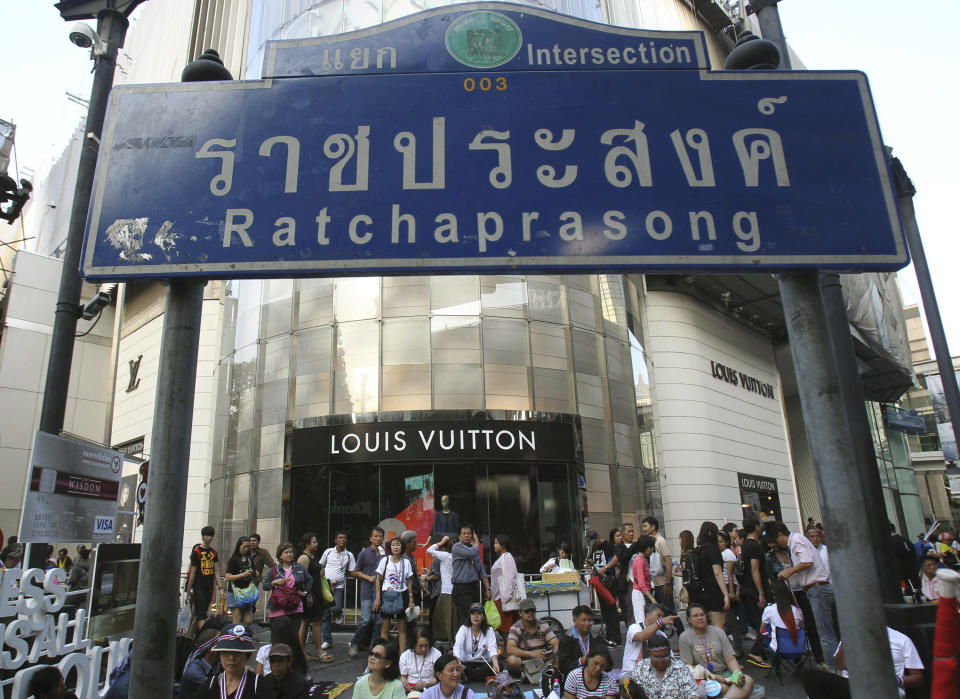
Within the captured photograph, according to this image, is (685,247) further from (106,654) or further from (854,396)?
(106,654)

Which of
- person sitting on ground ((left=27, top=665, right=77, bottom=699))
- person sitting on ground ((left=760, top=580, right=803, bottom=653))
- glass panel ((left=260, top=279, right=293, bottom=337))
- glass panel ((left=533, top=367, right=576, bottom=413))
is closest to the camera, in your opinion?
person sitting on ground ((left=27, top=665, right=77, bottom=699))

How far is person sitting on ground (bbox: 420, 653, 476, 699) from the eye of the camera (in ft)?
19.8

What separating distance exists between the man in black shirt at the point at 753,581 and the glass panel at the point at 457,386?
6.99m

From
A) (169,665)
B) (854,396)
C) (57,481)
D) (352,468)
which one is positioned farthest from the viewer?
(352,468)

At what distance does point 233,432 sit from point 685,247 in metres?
16.1

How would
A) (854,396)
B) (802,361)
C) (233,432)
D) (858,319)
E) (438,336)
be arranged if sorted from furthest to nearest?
(858,319) < (233,432) < (438,336) < (854,396) < (802,361)

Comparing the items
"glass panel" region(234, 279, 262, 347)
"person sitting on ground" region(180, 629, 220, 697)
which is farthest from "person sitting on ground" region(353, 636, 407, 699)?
"glass panel" region(234, 279, 262, 347)

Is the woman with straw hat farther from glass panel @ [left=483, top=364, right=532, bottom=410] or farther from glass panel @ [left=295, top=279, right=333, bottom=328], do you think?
glass panel @ [left=295, top=279, right=333, bottom=328]

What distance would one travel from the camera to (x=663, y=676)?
21.0ft

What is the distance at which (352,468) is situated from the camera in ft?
47.5

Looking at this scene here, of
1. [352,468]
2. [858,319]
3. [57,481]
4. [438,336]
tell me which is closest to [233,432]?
[352,468]

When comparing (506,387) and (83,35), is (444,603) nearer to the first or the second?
(506,387)

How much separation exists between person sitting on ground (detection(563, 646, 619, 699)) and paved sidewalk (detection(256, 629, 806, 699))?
5.50ft

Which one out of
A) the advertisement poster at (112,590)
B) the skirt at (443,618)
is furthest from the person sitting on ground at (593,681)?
the advertisement poster at (112,590)
